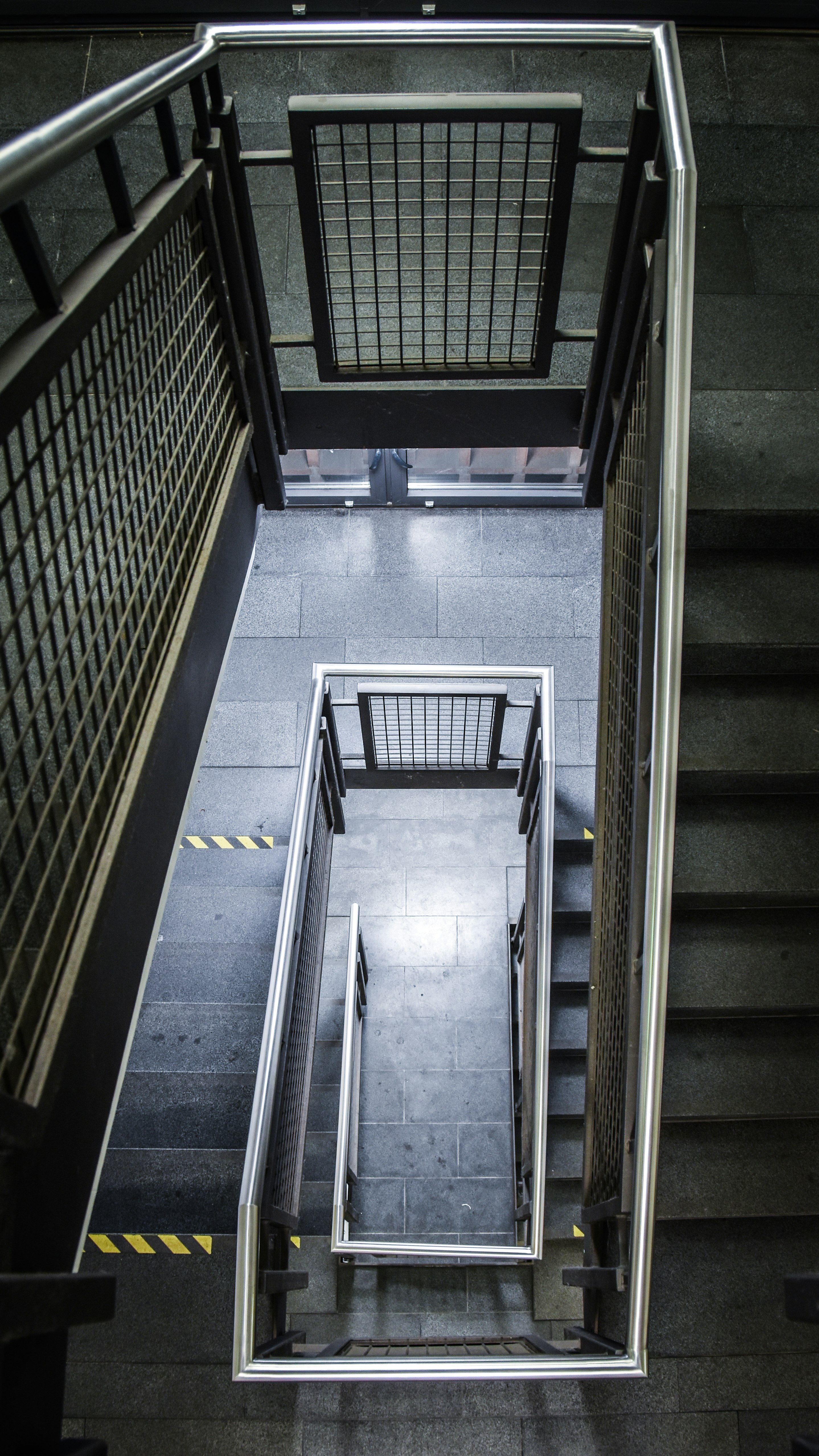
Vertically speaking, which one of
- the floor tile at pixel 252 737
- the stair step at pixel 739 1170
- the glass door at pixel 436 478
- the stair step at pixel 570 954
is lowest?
the stair step at pixel 739 1170

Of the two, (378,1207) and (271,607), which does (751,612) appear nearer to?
(271,607)

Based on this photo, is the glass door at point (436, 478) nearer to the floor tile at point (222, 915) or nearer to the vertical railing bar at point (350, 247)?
the vertical railing bar at point (350, 247)

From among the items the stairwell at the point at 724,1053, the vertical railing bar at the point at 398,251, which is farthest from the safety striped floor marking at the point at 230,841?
the vertical railing bar at the point at 398,251

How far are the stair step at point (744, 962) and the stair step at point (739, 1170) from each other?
1.25ft

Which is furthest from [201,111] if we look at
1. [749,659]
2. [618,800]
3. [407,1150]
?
[407,1150]

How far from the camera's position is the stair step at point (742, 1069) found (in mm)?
2656

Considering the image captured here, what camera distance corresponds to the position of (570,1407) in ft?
9.11

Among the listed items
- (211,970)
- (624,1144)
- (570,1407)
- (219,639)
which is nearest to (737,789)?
(624,1144)

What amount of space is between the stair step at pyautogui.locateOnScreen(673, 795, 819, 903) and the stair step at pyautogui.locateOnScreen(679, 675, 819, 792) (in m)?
0.10

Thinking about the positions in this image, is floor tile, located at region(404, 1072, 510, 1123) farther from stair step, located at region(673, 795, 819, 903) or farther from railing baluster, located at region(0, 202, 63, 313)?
railing baluster, located at region(0, 202, 63, 313)

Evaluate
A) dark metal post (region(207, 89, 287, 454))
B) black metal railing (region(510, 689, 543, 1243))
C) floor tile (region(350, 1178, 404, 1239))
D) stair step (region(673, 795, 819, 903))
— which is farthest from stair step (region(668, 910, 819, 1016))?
floor tile (region(350, 1178, 404, 1239))

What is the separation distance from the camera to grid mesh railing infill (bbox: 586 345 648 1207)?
2.60 meters

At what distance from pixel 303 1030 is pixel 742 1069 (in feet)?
7.93

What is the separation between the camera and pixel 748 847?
278cm
